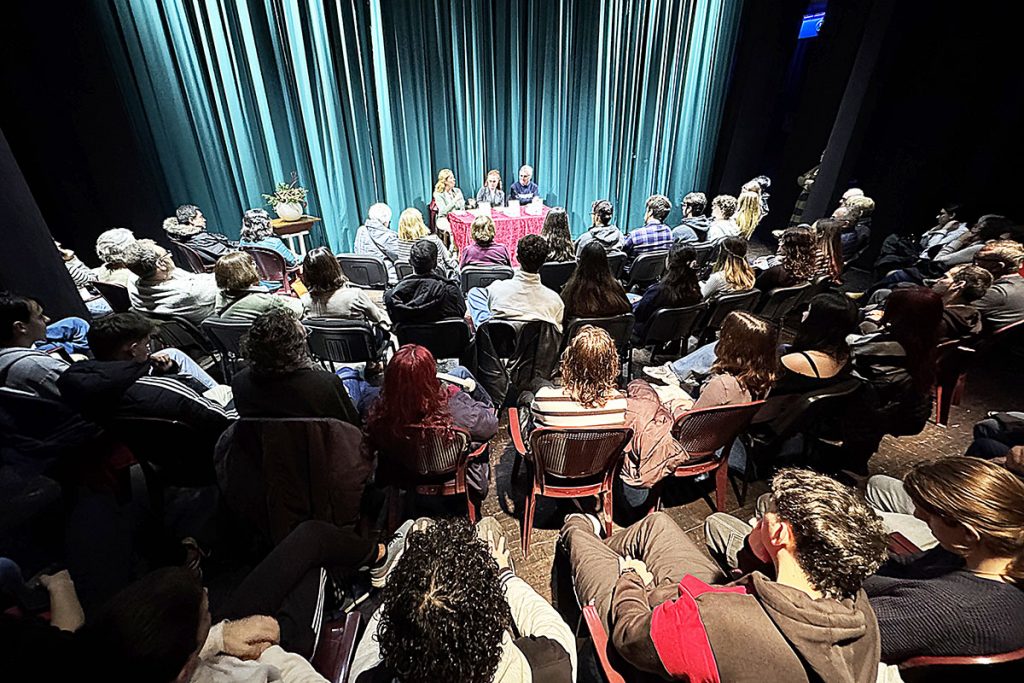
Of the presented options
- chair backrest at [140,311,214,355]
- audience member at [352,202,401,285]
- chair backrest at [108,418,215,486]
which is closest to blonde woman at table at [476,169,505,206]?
audience member at [352,202,401,285]

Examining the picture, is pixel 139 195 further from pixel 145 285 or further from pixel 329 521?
pixel 329 521

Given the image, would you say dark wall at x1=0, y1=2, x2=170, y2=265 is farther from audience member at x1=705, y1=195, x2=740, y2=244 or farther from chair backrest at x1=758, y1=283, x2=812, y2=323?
chair backrest at x1=758, y1=283, x2=812, y2=323

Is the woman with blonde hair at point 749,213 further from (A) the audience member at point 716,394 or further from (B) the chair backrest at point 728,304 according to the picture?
(A) the audience member at point 716,394

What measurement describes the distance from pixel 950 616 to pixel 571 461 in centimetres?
114

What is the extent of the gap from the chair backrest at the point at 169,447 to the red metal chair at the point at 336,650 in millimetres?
1002

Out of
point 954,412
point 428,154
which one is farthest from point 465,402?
point 428,154

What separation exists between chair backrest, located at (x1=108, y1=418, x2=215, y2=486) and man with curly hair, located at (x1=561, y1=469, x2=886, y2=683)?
5.92ft

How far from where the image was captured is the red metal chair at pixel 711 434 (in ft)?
6.05

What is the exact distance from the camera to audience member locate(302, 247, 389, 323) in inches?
110

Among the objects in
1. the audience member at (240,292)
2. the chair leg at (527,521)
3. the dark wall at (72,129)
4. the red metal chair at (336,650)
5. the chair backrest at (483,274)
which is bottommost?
the chair leg at (527,521)

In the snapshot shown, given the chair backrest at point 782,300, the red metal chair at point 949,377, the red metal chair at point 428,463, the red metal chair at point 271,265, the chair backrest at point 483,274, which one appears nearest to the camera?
the red metal chair at point 428,463

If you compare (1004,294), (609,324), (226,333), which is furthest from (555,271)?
(1004,294)

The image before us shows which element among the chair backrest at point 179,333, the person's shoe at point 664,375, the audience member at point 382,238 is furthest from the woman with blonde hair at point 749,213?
the chair backrest at point 179,333

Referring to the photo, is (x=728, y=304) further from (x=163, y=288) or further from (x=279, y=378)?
(x=163, y=288)
